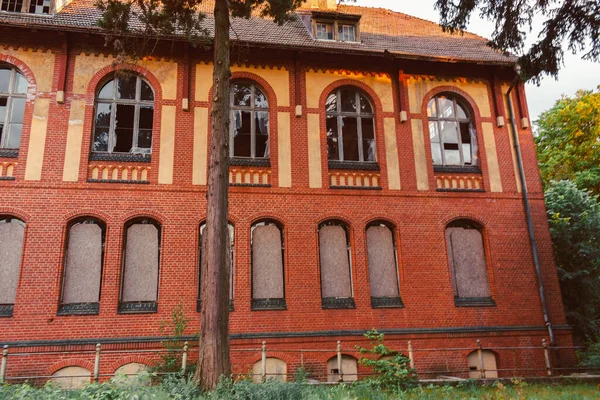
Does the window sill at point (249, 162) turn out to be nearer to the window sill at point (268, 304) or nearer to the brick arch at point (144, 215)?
the brick arch at point (144, 215)

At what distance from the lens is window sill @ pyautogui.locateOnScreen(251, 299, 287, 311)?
40.1 feet

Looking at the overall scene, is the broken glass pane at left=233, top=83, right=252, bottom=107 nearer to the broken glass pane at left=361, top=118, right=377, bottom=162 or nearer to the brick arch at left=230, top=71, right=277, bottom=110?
the brick arch at left=230, top=71, right=277, bottom=110

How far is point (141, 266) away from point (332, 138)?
6.61 metres

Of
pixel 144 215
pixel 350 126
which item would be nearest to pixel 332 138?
pixel 350 126

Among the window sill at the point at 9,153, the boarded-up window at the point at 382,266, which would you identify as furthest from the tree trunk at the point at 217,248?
the window sill at the point at 9,153

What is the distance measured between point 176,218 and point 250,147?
9.78 ft

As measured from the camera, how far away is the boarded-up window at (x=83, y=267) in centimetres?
1159

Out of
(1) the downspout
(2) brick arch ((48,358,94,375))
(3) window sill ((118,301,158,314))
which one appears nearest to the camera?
(2) brick arch ((48,358,94,375))

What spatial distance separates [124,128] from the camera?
13016 millimetres

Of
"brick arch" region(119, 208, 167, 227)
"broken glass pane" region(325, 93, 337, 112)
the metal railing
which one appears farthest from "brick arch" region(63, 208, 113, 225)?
"broken glass pane" region(325, 93, 337, 112)

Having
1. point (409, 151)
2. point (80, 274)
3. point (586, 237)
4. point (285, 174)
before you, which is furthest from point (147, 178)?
point (586, 237)

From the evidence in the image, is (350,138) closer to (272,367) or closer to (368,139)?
(368,139)

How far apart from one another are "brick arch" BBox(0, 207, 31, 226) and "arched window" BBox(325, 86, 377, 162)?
27.2 feet

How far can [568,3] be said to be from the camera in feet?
31.0
